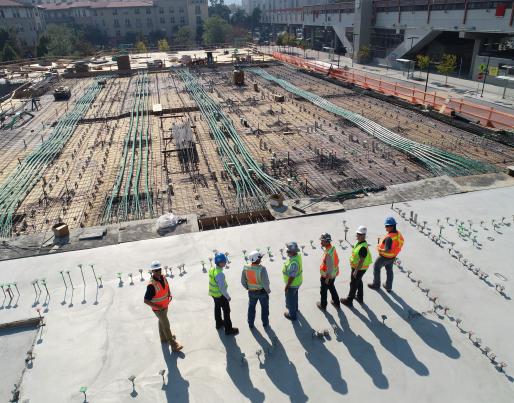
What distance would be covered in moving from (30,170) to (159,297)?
10.7m

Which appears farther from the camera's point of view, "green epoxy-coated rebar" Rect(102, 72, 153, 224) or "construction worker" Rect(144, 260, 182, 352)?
"green epoxy-coated rebar" Rect(102, 72, 153, 224)

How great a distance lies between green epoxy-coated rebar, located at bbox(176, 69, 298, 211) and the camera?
10.6 metres

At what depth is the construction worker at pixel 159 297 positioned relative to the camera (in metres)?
4.96

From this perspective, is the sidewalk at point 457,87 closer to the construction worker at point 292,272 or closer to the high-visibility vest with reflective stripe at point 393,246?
the high-visibility vest with reflective stripe at point 393,246

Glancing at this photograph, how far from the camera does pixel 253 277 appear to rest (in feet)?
17.0

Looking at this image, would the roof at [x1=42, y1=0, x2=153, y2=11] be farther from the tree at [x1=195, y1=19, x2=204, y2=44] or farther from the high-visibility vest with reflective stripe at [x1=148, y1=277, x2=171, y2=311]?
the high-visibility vest with reflective stripe at [x1=148, y1=277, x2=171, y2=311]

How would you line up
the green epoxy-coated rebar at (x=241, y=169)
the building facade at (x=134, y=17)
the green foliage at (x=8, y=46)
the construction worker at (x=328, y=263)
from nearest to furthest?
1. the construction worker at (x=328, y=263)
2. the green epoxy-coated rebar at (x=241, y=169)
3. the green foliage at (x=8, y=46)
4. the building facade at (x=134, y=17)

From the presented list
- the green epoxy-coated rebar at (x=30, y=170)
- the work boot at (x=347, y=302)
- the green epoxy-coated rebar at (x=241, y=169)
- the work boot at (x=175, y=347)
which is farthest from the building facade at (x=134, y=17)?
the work boot at (x=175, y=347)

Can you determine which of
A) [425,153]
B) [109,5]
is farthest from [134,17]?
[425,153]

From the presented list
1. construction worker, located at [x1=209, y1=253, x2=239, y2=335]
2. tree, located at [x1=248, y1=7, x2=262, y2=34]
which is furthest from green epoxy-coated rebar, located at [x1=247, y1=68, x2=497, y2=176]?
tree, located at [x1=248, y1=7, x2=262, y2=34]

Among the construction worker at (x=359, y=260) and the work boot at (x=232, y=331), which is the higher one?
the construction worker at (x=359, y=260)

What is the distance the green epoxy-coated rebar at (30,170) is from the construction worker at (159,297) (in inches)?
252

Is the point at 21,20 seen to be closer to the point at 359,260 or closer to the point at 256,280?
the point at 256,280

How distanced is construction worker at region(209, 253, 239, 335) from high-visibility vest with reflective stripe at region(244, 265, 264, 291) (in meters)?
0.31
